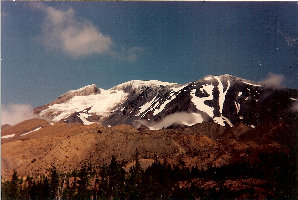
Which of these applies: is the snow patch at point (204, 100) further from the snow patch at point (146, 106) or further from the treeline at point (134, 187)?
the treeline at point (134, 187)

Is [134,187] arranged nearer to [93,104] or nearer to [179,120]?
[179,120]

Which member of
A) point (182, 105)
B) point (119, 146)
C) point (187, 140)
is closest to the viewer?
point (119, 146)

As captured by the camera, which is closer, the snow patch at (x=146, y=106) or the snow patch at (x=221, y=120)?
the snow patch at (x=221, y=120)

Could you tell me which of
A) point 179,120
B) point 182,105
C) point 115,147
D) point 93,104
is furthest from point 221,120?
point 93,104

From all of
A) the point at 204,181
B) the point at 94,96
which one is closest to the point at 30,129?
the point at 204,181

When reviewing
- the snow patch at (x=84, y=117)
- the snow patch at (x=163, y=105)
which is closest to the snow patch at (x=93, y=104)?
the snow patch at (x=84, y=117)

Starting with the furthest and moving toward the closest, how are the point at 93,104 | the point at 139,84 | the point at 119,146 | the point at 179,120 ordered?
the point at 139,84
the point at 93,104
the point at 179,120
the point at 119,146

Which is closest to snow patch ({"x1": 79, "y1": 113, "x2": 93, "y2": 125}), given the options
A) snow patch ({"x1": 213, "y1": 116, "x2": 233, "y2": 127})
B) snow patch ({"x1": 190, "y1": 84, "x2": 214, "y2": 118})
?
snow patch ({"x1": 190, "y1": 84, "x2": 214, "y2": 118})

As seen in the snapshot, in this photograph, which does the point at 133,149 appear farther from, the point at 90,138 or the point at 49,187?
the point at 49,187

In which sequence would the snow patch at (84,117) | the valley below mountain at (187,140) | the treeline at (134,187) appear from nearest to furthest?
1. the treeline at (134,187)
2. the valley below mountain at (187,140)
3. the snow patch at (84,117)
